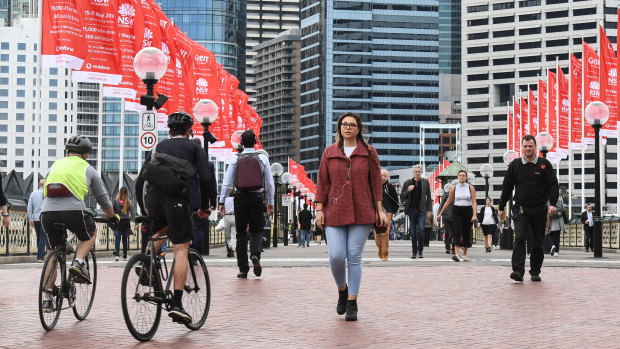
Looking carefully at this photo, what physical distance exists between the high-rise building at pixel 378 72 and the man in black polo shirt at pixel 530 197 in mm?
175014

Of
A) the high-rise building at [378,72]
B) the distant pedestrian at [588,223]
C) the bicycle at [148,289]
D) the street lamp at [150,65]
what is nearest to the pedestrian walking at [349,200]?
the bicycle at [148,289]

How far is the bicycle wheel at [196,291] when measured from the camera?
25.9ft

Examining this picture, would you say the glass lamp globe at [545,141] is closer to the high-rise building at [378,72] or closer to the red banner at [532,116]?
the red banner at [532,116]

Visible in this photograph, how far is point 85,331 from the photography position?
26.3ft

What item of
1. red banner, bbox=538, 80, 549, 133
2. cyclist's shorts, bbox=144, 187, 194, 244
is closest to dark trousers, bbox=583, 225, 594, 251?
red banner, bbox=538, 80, 549, 133


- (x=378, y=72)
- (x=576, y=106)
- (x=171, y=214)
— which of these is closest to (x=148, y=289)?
(x=171, y=214)

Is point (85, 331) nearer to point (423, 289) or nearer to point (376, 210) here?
point (376, 210)

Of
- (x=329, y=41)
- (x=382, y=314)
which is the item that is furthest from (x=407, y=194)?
(x=329, y=41)

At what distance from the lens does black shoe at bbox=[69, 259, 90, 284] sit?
8.16 m

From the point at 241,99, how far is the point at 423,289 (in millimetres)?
41286

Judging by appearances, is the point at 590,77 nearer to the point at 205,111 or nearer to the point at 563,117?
the point at 563,117

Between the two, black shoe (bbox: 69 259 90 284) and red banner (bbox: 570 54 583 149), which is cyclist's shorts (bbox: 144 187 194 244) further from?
red banner (bbox: 570 54 583 149)

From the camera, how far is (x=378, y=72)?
192375 mm

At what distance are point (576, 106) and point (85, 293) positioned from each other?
3471 centimetres
